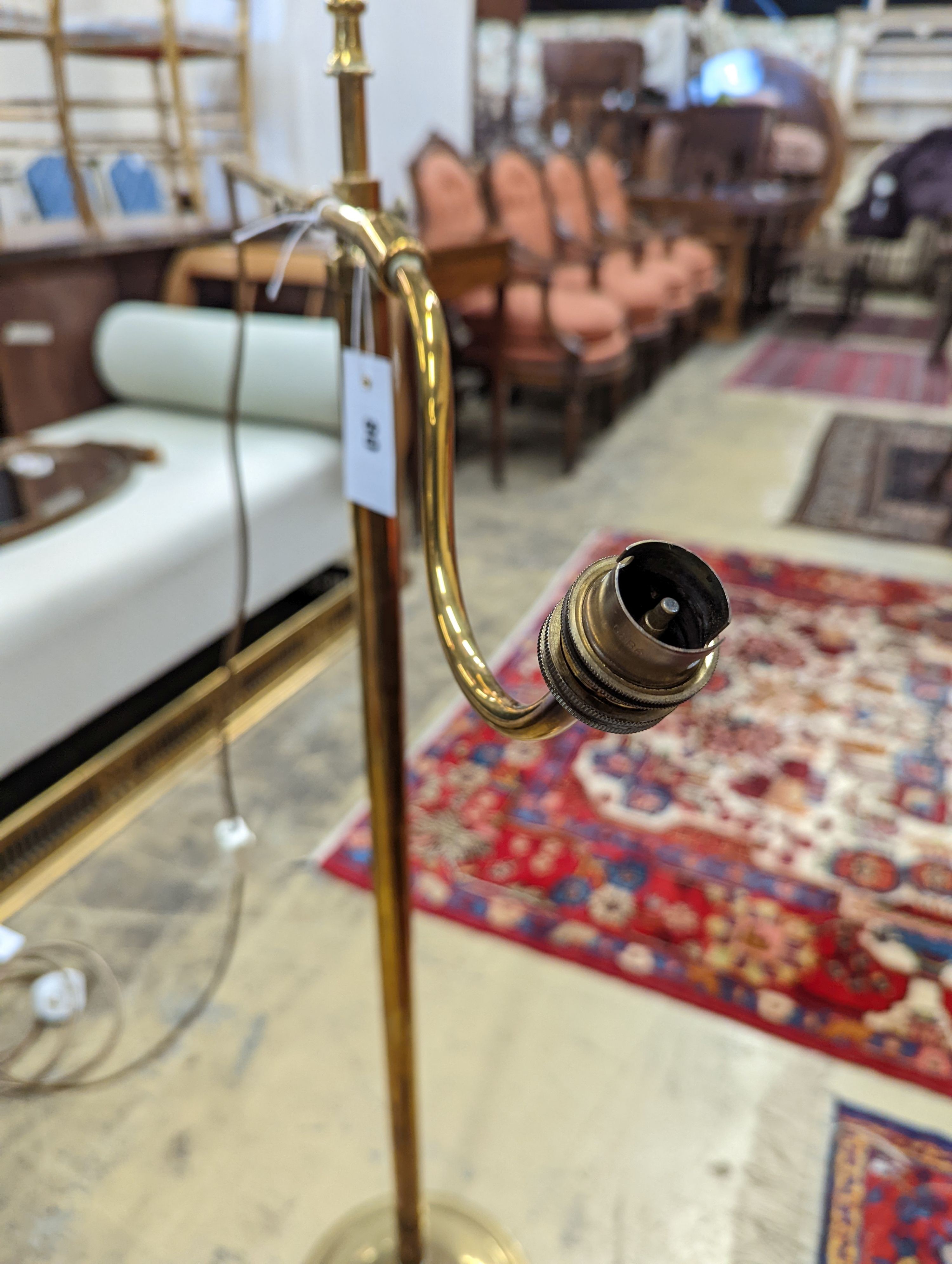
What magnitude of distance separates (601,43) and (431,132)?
471 centimetres

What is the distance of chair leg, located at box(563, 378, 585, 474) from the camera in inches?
133

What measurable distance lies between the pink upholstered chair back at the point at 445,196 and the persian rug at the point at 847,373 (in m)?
1.83

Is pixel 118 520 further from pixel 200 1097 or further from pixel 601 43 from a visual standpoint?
pixel 601 43

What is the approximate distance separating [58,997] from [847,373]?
5060 millimetres

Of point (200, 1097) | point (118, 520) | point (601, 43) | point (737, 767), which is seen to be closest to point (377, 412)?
point (200, 1097)

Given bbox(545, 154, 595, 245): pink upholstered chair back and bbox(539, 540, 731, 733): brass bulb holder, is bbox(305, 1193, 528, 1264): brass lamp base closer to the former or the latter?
bbox(539, 540, 731, 733): brass bulb holder

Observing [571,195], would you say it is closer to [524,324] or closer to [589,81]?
[524,324]

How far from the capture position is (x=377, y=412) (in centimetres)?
66

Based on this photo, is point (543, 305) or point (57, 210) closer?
point (57, 210)

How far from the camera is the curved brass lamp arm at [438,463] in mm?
540

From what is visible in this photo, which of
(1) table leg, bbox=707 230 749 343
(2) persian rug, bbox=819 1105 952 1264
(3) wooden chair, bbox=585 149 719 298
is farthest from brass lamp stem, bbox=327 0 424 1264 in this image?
(1) table leg, bbox=707 230 749 343

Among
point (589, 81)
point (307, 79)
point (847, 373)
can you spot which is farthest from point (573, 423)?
point (589, 81)

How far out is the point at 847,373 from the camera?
511 cm

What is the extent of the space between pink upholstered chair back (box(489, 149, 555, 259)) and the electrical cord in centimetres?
317
